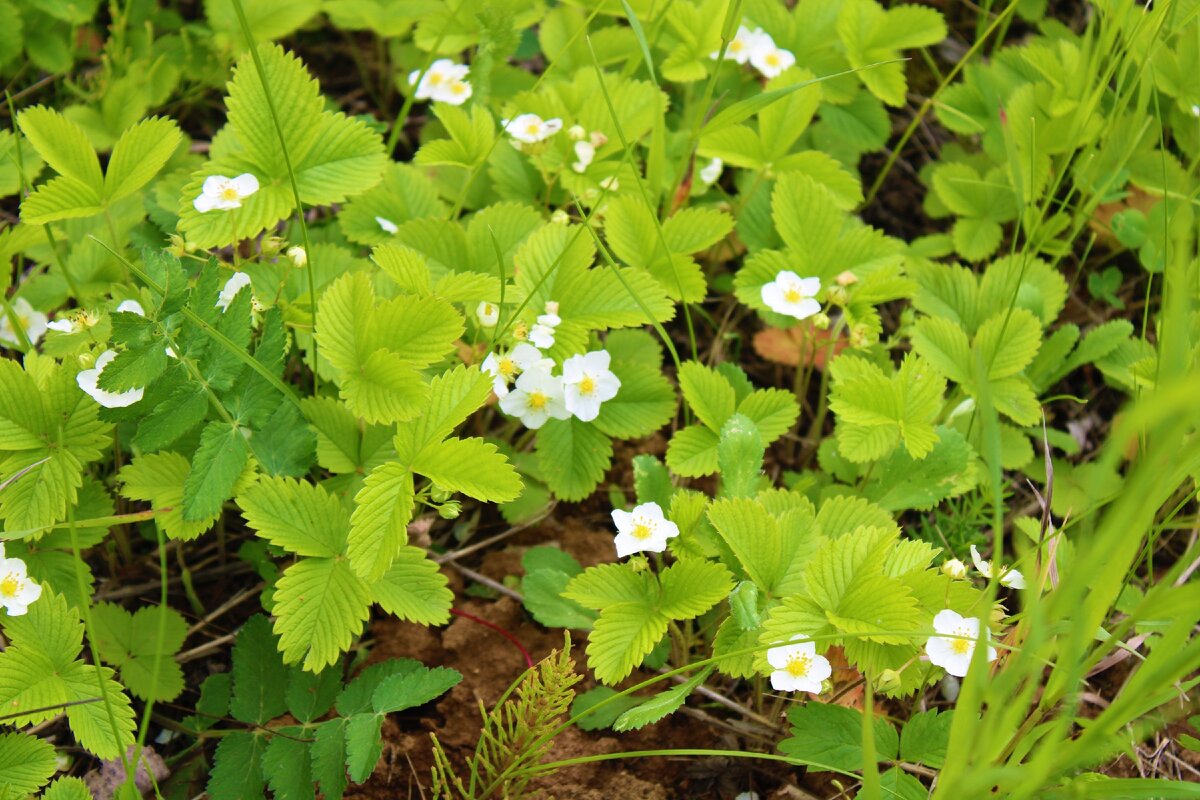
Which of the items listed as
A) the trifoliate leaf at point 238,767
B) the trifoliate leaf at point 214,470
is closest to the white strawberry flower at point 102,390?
the trifoliate leaf at point 214,470

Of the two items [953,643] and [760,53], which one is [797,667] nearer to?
[953,643]

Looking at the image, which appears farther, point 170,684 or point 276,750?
point 170,684

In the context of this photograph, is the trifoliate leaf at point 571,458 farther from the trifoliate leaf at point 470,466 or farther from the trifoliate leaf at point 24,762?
the trifoliate leaf at point 24,762

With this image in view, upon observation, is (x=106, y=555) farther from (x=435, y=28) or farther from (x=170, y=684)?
(x=435, y=28)

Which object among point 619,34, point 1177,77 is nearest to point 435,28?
point 619,34

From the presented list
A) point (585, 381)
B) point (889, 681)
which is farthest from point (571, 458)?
point (889, 681)

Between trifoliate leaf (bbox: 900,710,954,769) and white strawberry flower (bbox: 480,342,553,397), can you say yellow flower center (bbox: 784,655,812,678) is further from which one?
white strawberry flower (bbox: 480,342,553,397)
